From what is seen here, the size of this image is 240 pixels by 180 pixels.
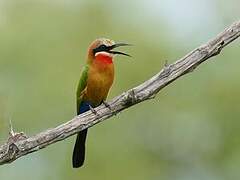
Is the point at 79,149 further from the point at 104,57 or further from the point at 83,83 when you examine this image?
the point at 104,57

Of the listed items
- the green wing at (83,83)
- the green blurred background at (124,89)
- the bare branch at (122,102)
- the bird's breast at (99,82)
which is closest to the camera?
the bare branch at (122,102)

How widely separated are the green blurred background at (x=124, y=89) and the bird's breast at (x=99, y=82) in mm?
3124

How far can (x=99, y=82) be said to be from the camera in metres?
4.21

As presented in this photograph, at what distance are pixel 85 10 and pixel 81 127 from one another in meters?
5.00

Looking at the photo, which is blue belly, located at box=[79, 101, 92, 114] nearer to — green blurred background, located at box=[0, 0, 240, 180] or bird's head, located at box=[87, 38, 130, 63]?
bird's head, located at box=[87, 38, 130, 63]

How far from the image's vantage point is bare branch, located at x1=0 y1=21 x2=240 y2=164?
3387mm

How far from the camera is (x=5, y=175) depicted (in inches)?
296

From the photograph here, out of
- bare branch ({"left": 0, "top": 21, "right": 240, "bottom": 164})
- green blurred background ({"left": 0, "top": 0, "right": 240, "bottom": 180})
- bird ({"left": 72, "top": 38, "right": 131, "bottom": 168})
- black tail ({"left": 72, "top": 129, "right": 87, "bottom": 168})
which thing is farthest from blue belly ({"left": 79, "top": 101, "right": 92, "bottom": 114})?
green blurred background ({"left": 0, "top": 0, "right": 240, "bottom": 180})

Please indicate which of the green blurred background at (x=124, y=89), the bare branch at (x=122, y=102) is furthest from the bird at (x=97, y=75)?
the green blurred background at (x=124, y=89)

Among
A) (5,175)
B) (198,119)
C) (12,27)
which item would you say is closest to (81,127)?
(5,175)

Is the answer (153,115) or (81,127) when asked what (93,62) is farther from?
(153,115)

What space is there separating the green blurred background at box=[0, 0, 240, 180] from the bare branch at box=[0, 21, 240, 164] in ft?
12.6

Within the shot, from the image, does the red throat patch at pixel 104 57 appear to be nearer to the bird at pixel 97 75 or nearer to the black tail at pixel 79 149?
the bird at pixel 97 75

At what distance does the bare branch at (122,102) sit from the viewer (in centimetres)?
339
